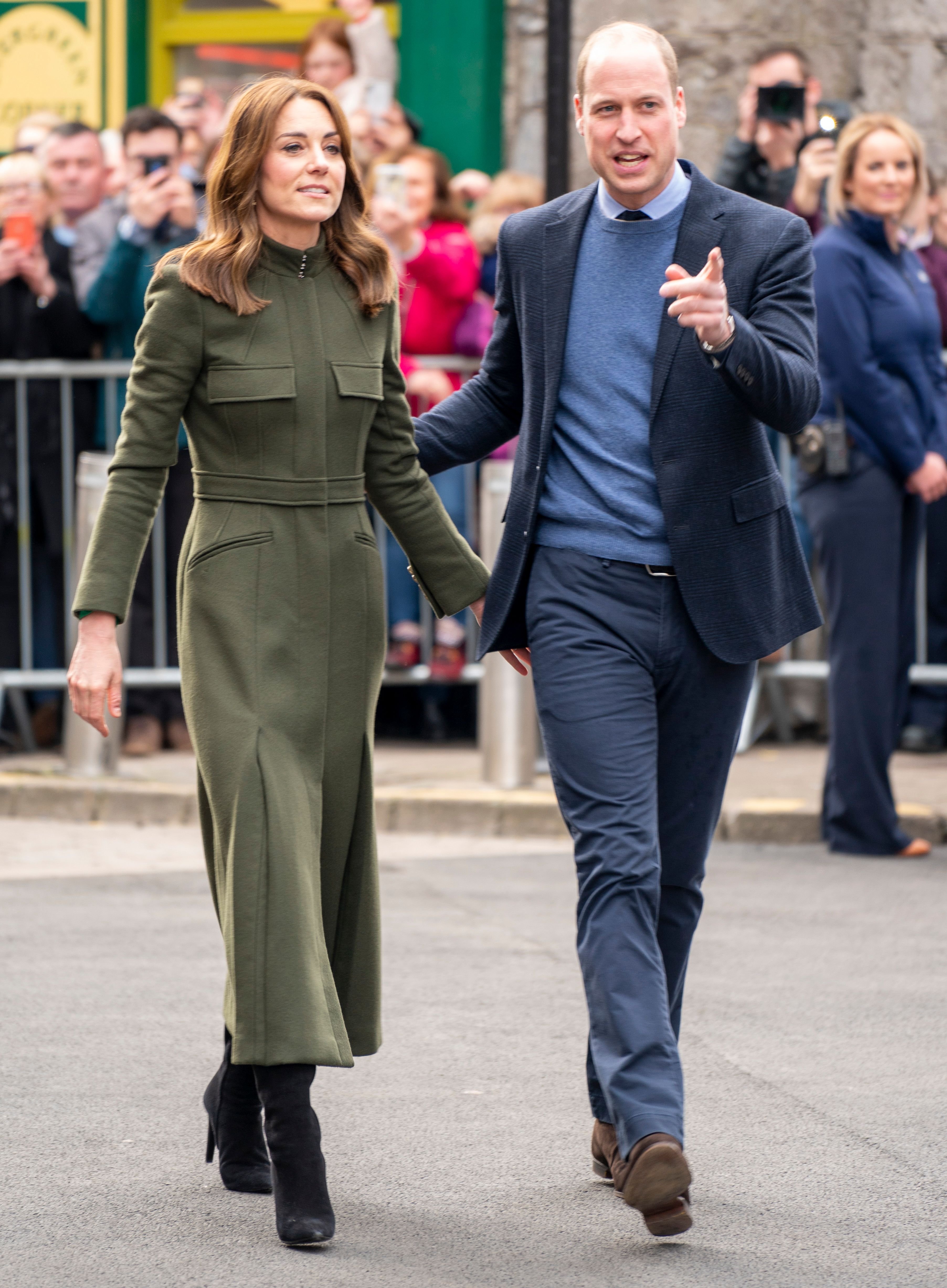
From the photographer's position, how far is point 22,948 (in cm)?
627

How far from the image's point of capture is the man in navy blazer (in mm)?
3957

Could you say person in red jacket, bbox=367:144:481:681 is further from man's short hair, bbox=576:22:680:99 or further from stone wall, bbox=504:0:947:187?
man's short hair, bbox=576:22:680:99

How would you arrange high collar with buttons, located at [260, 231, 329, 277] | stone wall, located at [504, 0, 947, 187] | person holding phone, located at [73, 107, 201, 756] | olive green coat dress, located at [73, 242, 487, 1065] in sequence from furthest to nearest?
stone wall, located at [504, 0, 947, 187]
person holding phone, located at [73, 107, 201, 756]
high collar with buttons, located at [260, 231, 329, 277]
olive green coat dress, located at [73, 242, 487, 1065]

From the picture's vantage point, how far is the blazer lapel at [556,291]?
13.6ft

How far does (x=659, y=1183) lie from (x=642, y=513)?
123 centimetres

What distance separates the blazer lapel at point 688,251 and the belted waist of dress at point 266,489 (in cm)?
63

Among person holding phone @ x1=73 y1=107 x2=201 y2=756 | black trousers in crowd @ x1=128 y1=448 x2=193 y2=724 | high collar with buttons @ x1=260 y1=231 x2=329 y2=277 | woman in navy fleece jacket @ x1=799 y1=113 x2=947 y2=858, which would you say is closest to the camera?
high collar with buttons @ x1=260 y1=231 x2=329 y2=277

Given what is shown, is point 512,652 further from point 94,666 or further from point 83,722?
point 83,722

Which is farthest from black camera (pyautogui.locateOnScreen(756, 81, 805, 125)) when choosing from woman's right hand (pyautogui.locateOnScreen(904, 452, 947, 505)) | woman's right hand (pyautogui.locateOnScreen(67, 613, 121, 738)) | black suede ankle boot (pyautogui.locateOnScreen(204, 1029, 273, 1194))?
black suede ankle boot (pyautogui.locateOnScreen(204, 1029, 273, 1194))

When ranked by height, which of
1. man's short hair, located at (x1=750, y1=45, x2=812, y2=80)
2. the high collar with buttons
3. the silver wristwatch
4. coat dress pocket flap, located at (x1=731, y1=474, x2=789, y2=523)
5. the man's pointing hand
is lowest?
coat dress pocket flap, located at (x1=731, y1=474, x2=789, y2=523)

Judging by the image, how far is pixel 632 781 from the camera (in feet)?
13.0

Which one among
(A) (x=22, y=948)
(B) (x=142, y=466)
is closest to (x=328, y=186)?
(B) (x=142, y=466)

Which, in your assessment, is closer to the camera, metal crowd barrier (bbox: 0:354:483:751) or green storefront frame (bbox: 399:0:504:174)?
metal crowd barrier (bbox: 0:354:483:751)

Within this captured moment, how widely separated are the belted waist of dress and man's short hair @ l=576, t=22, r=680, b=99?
2.94 ft
